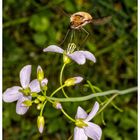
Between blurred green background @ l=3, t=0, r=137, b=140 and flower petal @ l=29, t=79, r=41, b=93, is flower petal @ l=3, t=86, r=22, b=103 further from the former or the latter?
blurred green background @ l=3, t=0, r=137, b=140

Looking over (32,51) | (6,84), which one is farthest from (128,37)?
(6,84)

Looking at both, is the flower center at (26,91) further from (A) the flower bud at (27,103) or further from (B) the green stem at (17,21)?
(B) the green stem at (17,21)

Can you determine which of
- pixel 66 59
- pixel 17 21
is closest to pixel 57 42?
pixel 17 21

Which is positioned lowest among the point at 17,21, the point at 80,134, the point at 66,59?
the point at 80,134

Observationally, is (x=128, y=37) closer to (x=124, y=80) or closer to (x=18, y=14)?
(x=124, y=80)

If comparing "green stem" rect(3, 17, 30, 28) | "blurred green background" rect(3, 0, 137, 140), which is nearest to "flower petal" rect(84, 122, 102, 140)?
"blurred green background" rect(3, 0, 137, 140)

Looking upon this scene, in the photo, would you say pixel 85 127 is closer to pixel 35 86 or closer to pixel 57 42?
pixel 35 86

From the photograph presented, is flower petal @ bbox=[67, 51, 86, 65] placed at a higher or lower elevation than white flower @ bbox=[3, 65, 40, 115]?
A: higher
